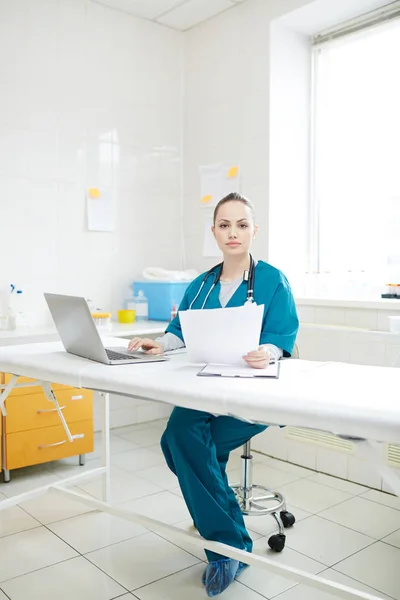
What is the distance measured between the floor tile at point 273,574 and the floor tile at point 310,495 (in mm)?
441

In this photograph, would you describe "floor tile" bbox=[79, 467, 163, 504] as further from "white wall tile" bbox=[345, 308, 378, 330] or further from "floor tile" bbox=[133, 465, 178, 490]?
"white wall tile" bbox=[345, 308, 378, 330]

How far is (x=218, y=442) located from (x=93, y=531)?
77cm

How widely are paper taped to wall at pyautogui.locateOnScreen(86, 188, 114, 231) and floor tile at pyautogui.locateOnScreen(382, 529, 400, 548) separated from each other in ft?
7.97

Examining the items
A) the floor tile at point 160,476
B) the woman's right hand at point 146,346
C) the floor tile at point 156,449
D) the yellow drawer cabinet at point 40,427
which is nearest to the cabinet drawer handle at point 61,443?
the yellow drawer cabinet at point 40,427

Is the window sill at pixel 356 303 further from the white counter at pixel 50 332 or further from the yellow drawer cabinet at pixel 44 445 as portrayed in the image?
the yellow drawer cabinet at pixel 44 445

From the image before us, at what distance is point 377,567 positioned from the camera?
2.10m

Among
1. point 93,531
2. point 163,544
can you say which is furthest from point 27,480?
point 163,544

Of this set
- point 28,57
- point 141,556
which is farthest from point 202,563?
point 28,57

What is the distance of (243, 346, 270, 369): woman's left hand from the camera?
166 centimetres

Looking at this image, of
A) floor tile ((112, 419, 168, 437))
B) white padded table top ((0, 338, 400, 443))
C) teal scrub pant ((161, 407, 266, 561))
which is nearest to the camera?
white padded table top ((0, 338, 400, 443))

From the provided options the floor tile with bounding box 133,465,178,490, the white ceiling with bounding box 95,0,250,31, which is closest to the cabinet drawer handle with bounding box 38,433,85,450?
the floor tile with bounding box 133,465,178,490

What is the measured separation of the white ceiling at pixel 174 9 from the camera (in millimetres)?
3688

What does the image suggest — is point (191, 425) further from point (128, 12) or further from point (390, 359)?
point (128, 12)

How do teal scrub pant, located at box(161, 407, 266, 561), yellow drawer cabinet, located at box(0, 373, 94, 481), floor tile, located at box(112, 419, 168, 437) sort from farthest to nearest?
floor tile, located at box(112, 419, 168, 437)
yellow drawer cabinet, located at box(0, 373, 94, 481)
teal scrub pant, located at box(161, 407, 266, 561)
